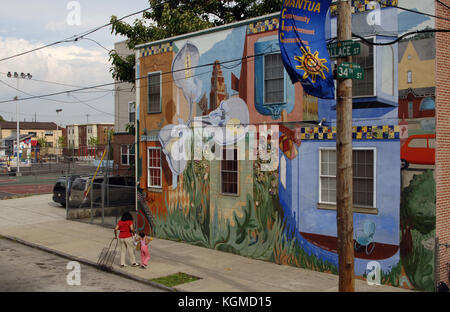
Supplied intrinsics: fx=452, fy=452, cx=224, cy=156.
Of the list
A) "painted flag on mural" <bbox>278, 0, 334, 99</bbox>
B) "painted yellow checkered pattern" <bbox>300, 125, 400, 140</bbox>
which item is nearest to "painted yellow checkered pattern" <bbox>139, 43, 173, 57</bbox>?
"painted yellow checkered pattern" <bbox>300, 125, 400, 140</bbox>

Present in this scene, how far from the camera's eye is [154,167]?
60.5 feet

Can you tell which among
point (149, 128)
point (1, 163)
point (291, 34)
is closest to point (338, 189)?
point (291, 34)

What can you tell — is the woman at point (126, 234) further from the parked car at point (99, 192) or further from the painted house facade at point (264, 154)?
the parked car at point (99, 192)

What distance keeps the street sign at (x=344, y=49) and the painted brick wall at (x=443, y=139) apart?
167 inches

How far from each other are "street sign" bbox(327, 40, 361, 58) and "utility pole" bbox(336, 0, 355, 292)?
16 centimetres

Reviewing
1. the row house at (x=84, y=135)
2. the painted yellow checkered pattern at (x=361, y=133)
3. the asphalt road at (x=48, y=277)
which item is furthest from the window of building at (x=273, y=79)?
the row house at (x=84, y=135)

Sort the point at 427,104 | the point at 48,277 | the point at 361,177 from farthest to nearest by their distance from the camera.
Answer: the point at 48,277, the point at 361,177, the point at 427,104

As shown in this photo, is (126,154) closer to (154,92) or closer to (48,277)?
(154,92)

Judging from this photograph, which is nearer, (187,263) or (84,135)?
(187,263)

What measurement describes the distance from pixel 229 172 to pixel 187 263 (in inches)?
135

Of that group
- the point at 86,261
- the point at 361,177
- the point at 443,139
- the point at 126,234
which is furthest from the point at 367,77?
the point at 86,261

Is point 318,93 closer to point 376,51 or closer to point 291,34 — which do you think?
point 291,34

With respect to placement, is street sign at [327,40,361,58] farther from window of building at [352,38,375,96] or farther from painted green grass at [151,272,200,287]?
painted green grass at [151,272,200,287]
